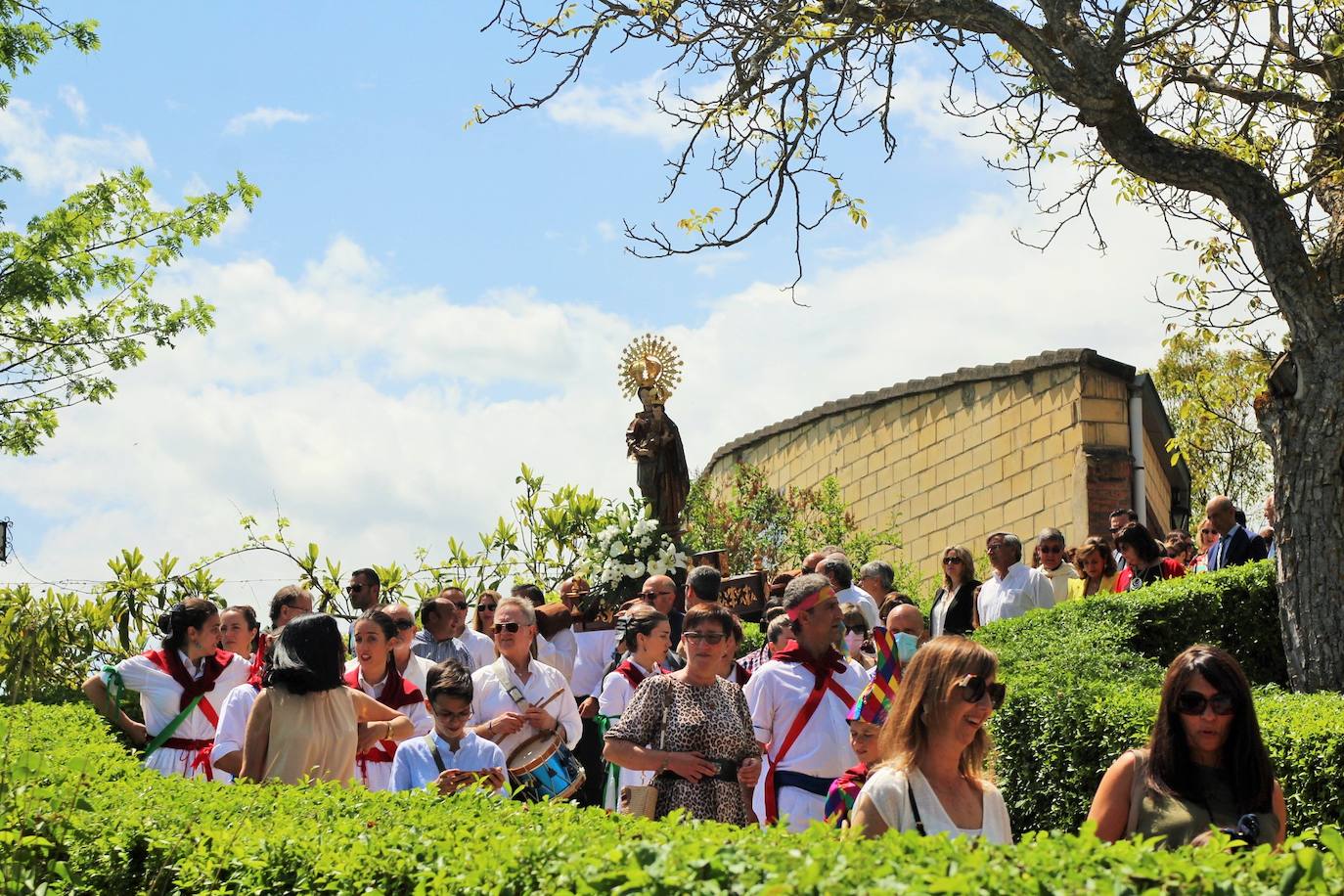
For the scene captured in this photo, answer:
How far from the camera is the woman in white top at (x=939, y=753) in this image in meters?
4.57

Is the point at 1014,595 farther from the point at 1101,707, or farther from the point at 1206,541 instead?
the point at 1101,707

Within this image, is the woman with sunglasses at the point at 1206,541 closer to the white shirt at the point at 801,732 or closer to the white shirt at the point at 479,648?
the white shirt at the point at 479,648

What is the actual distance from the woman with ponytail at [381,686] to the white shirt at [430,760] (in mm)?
816

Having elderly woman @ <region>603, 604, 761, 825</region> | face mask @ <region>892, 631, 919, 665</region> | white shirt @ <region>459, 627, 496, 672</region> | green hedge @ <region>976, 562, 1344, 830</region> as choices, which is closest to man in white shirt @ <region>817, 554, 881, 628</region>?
green hedge @ <region>976, 562, 1344, 830</region>

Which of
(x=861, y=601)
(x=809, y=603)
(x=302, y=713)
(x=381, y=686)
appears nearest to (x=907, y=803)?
(x=809, y=603)

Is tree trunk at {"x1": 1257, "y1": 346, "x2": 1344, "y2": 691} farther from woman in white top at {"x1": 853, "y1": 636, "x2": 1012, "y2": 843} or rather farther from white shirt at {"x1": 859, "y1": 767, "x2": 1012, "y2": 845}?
white shirt at {"x1": 859, "y1": 767, "x2": 1012, "y2": 845}

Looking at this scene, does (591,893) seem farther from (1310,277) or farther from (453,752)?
(1310,277)

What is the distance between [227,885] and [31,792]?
0.77 m

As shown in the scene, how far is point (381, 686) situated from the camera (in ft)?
26.0

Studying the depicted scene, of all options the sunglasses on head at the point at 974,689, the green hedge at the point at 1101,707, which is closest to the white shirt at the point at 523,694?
the green hedge at the point at 1101,707

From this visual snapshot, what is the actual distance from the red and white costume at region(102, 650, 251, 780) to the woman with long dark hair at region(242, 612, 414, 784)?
1920mm

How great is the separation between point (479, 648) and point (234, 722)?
3.42m

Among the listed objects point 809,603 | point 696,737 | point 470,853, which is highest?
point 809,603

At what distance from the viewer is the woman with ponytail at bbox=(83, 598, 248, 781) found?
8242 mm
